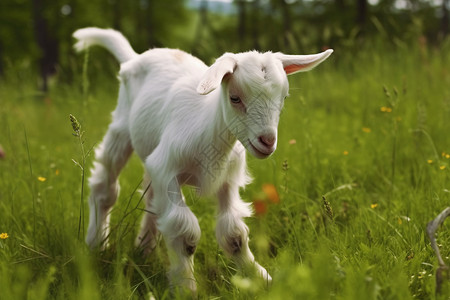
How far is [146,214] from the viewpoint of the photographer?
10.7 ft

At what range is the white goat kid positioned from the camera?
2.01 meters

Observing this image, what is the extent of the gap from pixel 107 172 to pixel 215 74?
1.58 metres

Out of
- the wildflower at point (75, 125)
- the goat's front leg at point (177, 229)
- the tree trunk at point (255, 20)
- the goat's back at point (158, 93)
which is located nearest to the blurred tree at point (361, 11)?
the tree trunk at point (255, 20)

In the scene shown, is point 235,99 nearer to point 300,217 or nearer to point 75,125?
point 75,125

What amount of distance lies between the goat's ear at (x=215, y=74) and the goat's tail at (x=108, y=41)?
1624mm

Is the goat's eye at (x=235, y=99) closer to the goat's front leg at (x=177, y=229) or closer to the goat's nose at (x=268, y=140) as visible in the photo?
the goat's nose at (x=268, y=140)

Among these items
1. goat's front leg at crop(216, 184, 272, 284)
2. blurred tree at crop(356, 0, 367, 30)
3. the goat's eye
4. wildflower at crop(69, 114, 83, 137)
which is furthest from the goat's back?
blurred tree at crop(356, 0, 367, 30)

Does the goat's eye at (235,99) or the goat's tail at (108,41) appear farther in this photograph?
the goat's tail at (108,41)

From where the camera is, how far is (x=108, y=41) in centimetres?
356

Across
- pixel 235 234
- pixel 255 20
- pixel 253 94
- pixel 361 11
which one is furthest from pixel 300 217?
pixel 255 20

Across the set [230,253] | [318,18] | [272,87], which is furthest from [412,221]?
[318,18]

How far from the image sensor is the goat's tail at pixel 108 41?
3512mm

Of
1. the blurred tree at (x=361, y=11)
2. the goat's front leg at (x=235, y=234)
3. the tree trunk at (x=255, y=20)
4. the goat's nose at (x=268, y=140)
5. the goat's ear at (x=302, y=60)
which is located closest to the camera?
the goat's nose at (x=268, y=140)

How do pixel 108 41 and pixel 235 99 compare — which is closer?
pixel 235 99
